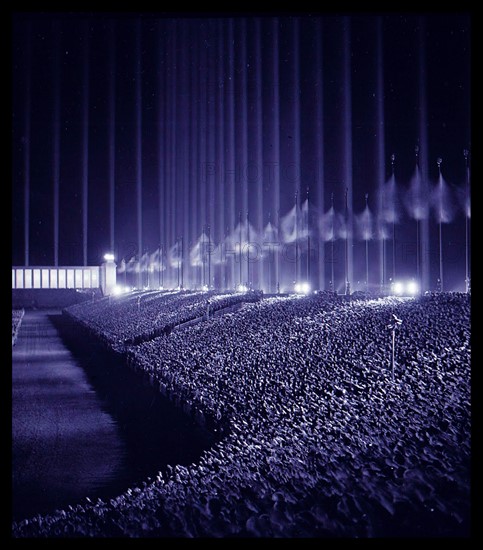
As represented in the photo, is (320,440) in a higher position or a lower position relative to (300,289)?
lower

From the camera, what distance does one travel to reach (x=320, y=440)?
15.0 meters

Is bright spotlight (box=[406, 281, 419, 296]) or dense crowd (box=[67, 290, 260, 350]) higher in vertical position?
bright spotlight (box=[406, 281, 419, 296])

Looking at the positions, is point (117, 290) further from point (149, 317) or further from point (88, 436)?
point (88, 436)

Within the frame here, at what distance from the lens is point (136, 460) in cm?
1612

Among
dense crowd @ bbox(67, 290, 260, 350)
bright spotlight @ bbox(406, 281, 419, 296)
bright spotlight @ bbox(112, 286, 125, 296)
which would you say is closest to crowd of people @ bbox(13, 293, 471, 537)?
dense crowd @ bbox(67, 290, 260, 350)

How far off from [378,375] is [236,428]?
566cm

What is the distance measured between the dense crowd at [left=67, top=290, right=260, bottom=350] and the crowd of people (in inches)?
428

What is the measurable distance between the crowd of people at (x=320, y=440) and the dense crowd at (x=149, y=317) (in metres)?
10.9

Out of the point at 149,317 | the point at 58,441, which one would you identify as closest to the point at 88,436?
the point at 58,441

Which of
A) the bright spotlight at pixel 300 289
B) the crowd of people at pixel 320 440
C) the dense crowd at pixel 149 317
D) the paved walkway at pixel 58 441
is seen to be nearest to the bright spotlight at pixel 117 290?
the dense crowd at pixel 149 317

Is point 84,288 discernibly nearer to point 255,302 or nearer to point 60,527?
point 255,302

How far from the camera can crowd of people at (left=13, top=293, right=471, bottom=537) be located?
414 inches

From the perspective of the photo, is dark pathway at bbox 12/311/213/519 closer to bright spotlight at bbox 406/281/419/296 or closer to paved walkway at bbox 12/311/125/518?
paved walkway at bbox 12/311/125/518

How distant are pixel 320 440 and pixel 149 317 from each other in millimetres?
34887
